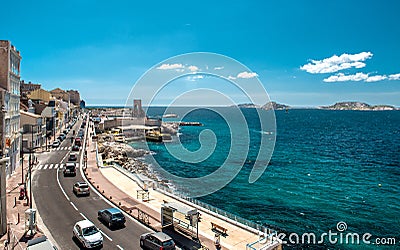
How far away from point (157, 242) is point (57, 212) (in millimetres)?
11724

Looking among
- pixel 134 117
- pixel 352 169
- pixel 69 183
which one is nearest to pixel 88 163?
pixel 69 183

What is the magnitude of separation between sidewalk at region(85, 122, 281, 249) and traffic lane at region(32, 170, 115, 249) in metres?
3.75

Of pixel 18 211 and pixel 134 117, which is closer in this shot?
pixel 18 211

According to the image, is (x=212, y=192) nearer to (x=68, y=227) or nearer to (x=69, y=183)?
(x=69, y=183)

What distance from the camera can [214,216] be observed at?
73.2ft

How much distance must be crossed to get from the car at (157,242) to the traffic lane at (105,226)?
3.15 ft

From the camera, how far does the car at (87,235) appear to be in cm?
1719

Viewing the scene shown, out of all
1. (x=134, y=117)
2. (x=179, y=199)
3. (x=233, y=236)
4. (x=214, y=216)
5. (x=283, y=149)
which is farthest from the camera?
(x=134, y=117)

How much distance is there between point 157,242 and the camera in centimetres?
1638

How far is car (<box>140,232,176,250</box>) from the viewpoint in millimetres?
16078

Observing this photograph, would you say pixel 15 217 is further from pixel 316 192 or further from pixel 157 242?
pixel 316 192

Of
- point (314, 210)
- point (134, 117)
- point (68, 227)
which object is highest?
point (134, 117)

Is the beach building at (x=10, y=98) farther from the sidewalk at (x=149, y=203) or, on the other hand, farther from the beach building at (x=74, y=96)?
the beach building at (x=74, y=96)

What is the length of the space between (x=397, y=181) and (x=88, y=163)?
51872 mm
